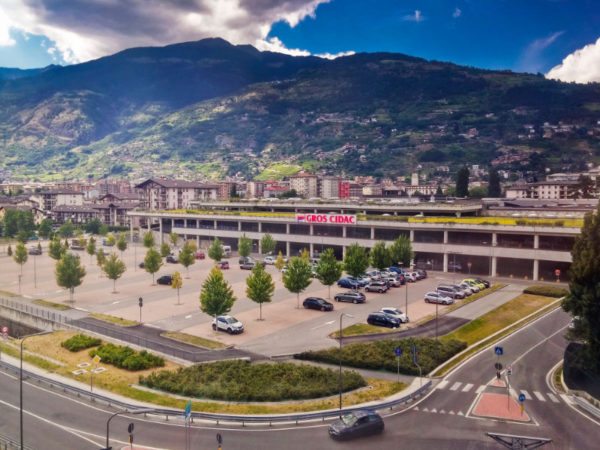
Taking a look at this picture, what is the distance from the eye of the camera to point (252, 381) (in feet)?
122

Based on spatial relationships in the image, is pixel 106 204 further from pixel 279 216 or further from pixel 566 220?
pixel 566 220

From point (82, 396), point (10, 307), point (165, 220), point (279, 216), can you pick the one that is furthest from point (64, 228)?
point (82, 396)

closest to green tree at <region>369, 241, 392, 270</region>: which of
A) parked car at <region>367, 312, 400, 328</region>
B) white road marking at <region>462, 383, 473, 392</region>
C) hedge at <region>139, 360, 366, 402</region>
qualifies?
parked car at <region>367, 312, 400, 328</region>

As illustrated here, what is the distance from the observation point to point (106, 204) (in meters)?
189

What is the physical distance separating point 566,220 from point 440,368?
173 feet

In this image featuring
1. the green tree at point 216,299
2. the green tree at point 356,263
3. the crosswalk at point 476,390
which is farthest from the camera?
the green tree at point 356,263

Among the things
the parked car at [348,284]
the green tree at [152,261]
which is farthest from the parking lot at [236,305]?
the green tree at [152,261]

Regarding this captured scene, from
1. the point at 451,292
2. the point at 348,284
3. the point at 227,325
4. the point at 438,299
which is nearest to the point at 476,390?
the point at 227,325

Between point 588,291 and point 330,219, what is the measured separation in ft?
224

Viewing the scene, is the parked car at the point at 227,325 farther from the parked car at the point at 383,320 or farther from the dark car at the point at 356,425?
the dark car at the point at 356,425

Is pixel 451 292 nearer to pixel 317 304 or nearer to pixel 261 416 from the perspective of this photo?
pixel 317 304

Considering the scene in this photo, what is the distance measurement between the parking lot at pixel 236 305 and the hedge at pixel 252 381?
19.4 feet

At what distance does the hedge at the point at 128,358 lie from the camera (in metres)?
41.9

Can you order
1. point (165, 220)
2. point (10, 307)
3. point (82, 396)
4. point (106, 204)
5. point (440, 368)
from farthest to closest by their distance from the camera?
point (106, 204), point (165, 220), point (10, 307), point (440, 368), point (82, 396)
